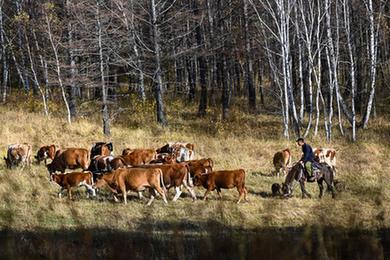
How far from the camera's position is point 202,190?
17.2 m

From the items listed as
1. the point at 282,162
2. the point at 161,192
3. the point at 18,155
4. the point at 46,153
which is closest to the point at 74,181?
the point at 161,192

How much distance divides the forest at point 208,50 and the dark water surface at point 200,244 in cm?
1455

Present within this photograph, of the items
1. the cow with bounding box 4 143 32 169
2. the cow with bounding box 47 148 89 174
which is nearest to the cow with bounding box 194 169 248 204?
the cow with bounding box 47 148 89 174

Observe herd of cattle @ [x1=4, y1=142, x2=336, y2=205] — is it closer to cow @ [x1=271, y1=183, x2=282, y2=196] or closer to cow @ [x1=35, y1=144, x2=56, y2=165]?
cow @ [x1=271, y1=183, x2=282, y2=196]

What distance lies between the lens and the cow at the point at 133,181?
50.9 ft

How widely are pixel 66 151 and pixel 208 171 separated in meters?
4.84

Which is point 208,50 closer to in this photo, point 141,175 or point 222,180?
point 222,180

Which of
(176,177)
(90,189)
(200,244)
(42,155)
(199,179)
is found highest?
(42,155)

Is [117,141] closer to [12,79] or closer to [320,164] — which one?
[320,164]

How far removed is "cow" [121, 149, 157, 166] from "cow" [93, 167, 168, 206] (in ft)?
9.65

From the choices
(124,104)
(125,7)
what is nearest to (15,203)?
(125,7)

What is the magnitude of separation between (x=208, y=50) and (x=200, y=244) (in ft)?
77.1

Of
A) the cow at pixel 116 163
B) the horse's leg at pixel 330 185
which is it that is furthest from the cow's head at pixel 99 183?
the horse's leg at pixel 330 185

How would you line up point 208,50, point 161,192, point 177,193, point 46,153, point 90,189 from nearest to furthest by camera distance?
1. point 161,192
2. point 177,193
3. point 90,189
4. point 46,153
5. point 208,50
